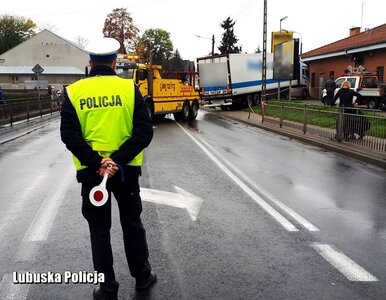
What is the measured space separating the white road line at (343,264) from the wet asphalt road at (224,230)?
11mm

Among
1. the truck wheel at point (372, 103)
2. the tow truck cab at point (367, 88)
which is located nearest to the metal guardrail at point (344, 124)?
the truck wheel at point (372, 103)

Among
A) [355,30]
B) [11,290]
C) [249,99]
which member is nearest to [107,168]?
[11,290]

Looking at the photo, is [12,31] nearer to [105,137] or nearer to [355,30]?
[355,30]

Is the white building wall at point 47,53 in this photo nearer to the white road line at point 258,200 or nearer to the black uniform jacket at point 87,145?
the white road line at point 258,200

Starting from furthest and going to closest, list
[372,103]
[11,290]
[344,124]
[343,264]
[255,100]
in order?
[255,100]
[372,103]
[344,124]
[343,264]
[11,290]

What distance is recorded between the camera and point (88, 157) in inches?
128

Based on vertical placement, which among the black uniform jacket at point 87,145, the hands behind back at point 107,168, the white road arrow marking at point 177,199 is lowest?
the white road arrow marking at point 177,199

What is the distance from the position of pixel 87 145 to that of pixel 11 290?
1.42 meters

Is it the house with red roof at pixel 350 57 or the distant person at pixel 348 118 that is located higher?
the house with red roof at pixel 350 57

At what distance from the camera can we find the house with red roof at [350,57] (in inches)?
1120

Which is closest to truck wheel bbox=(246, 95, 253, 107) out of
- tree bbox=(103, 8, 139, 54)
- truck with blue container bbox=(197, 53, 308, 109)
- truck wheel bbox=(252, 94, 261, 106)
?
truck with blue container bbox=(197, 53, 308, 109)

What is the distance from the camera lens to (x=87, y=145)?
329 centimetres

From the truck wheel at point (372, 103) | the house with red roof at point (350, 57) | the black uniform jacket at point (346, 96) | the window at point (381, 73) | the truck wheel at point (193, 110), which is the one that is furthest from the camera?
the house with red roof at point (350, 57)

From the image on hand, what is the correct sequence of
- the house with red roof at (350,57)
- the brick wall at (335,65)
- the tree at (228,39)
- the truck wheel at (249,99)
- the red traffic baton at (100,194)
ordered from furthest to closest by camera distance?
the tree at (228,39)
the truck wheel at (249,99)
the brick wall at (335,65)
the house with red roof at (350,57)
the red traffic baton at (100,194)
